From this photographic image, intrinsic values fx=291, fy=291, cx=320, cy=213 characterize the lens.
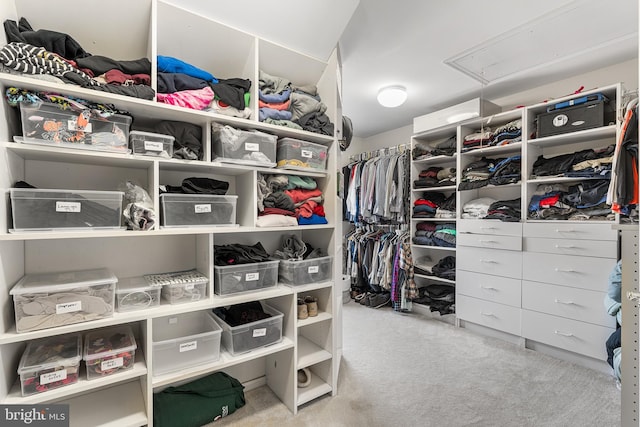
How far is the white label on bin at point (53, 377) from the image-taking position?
3.63 feet

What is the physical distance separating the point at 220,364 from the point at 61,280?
0.79 meters

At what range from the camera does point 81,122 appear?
114 cm

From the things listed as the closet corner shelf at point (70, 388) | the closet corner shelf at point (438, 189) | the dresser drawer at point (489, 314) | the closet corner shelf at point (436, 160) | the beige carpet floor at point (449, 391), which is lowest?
the beige carpet floor at point (449, 391)

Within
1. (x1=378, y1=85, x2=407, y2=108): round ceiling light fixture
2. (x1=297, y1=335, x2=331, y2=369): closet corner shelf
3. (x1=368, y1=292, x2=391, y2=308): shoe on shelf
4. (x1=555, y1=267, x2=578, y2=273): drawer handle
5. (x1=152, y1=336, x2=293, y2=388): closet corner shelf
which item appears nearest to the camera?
(x1=152, y1=336, x2=293, y2=388): closet corner shelf

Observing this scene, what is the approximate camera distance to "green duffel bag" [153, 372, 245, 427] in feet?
4.93

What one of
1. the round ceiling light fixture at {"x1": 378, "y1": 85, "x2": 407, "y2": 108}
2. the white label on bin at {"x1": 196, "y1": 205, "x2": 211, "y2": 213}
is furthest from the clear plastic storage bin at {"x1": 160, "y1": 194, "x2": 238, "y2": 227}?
the round ceiling light fixture at {"x1": 378, "y1": 85, "x2": 407, "y2": 108}

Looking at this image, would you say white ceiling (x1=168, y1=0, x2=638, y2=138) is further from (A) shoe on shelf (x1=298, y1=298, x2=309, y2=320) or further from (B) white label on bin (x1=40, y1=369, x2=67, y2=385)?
(B) white label on bin (x1=40, y1=369, x2=67, y2=385)

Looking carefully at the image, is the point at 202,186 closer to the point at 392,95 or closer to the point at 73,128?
the point at 73,128

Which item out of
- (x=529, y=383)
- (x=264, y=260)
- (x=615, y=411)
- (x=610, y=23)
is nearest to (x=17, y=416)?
(x=264, y=260)

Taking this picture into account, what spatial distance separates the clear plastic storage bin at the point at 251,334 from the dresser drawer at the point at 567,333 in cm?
222

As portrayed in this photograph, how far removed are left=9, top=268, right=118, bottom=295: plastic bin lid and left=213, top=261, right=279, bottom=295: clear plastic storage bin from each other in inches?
17.5

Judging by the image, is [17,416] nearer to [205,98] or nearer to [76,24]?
[205,98]

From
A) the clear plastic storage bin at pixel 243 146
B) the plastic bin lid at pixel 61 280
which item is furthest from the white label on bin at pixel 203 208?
the plastic bin lid at pixel 61 280

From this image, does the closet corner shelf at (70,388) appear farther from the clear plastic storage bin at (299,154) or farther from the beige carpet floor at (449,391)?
the clear plastic storage bin at (299,154)
